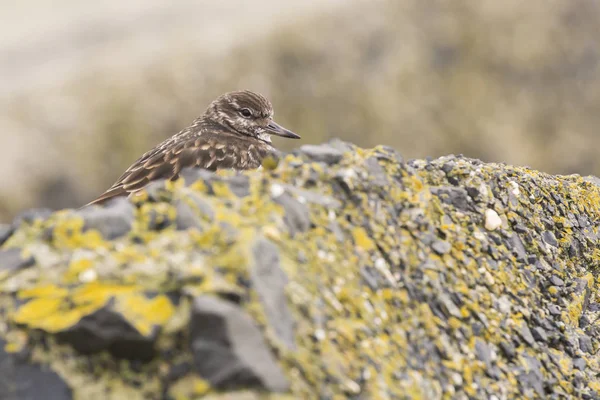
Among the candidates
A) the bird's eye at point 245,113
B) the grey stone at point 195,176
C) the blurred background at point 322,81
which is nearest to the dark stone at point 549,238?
the grey stone at point 195,176

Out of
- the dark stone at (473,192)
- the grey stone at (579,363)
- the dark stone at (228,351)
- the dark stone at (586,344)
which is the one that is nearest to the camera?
the dark stone at (228,351)

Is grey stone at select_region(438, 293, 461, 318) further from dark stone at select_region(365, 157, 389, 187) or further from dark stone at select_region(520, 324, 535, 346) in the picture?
dark stone at select_region(365, 157, 389, 187)

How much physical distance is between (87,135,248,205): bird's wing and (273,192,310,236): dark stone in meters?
2.67

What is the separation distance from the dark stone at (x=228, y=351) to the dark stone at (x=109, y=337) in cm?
17

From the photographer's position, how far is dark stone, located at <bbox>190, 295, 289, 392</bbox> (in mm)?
2344

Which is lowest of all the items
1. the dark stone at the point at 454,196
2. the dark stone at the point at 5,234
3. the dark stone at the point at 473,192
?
the dark stone at the point at 5,234

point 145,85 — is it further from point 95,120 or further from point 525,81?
point 525,81

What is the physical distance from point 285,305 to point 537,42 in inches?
1473

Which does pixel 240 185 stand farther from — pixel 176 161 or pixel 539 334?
pixel 176 161

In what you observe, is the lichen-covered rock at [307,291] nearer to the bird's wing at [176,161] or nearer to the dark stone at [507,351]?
the dark stone at [507,351]

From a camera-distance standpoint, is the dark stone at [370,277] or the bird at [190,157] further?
the bird at [190,157]

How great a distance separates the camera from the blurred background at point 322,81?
32094mm

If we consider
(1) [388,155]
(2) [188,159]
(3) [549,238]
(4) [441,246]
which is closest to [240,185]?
(1) [388,155]

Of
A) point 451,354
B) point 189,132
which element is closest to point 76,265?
point 451,354
